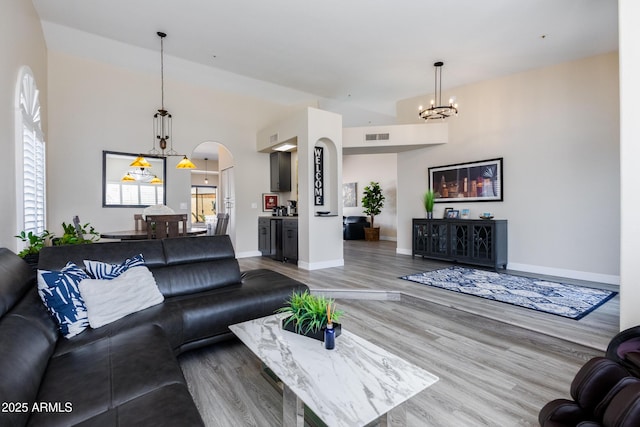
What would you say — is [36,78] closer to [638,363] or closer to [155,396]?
[155,396]

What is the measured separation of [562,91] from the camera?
15.1 ft

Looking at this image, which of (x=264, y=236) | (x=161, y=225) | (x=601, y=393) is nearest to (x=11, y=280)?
(x=161, y=225)

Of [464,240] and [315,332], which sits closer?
[315,332]

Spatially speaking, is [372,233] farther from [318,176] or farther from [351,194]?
[318,176]

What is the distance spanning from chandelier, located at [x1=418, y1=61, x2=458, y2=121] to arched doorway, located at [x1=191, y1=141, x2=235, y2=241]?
4726 mm

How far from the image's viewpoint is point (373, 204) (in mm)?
9352

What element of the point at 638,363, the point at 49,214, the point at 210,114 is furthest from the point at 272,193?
the point at 638,363

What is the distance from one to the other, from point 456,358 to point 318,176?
12.6ft

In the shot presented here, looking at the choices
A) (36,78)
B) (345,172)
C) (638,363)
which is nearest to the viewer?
(638,363)

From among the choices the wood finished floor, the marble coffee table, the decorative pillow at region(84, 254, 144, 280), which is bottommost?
the wood finished floor

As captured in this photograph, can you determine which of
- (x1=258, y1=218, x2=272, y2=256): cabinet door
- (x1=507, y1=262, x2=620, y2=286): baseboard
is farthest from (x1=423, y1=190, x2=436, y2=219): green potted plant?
(x1=258, y1=218, x2=272, y2=256): cabinet door

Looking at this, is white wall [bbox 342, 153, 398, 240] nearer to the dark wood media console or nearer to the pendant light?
the dark wood media console

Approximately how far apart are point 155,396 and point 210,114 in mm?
5778

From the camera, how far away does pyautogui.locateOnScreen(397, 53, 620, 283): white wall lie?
420 cm
